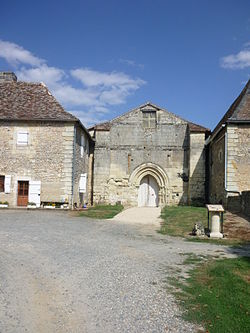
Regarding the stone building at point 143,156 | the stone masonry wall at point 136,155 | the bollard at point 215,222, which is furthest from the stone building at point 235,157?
the bollard at point 215,222

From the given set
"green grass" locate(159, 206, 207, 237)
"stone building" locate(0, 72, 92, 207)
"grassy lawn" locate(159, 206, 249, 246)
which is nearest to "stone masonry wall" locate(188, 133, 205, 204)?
"green grass" locate(159, 206, 207, 237)

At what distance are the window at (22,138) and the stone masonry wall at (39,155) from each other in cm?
16

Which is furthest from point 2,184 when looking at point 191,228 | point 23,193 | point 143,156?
point 191,228

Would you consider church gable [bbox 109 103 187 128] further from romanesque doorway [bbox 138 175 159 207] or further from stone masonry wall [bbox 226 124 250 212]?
stone masonry wall [bbox 226 124 250 212]

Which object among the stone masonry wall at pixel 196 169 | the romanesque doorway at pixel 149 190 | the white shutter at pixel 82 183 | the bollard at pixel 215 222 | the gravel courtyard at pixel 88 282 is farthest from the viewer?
the romanesque doorway at pixel 149 190

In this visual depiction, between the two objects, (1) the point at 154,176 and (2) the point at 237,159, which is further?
(1) the point at 154,176

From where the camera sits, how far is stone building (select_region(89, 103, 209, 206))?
2028cm

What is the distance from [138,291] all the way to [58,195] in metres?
11.9

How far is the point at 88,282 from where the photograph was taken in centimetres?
492

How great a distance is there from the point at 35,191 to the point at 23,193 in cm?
84

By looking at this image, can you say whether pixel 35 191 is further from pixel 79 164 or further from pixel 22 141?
pixel 79 164

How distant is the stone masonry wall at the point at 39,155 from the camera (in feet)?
52.9

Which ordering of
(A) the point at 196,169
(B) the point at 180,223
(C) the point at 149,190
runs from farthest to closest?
(C) the point at 149,190, (A) the point at 196,169, (B) the point at 180,223

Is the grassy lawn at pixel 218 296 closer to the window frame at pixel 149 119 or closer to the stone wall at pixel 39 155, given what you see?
the stone wall at pixel 39 155
